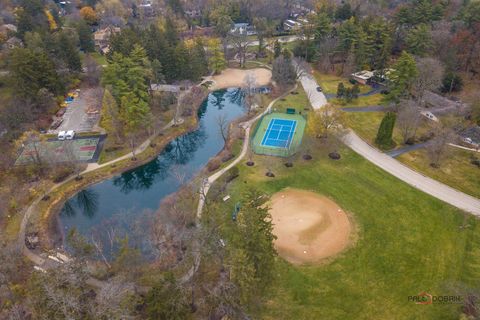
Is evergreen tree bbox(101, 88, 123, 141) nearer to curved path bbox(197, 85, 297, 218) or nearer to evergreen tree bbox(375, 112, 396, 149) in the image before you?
curved path bbox(197, 85, 297, 218)

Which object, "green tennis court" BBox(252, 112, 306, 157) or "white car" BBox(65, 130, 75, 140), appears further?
"white car" BBox(65, 130, 75, 140)

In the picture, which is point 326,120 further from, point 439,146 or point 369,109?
point 369,109

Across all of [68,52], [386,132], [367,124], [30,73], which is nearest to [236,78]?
[367,124]

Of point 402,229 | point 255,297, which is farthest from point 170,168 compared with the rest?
point 402,229

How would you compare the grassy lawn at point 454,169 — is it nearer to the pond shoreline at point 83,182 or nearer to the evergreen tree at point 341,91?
the evergreen tree at point 341,91

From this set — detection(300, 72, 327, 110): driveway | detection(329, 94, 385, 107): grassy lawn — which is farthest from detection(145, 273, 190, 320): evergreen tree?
detection(329, 94, 385, 107): grassy lawn

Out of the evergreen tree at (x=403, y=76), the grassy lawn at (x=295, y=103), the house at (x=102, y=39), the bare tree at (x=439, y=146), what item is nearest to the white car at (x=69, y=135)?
the grassy lawn at (x=295, y=103)
